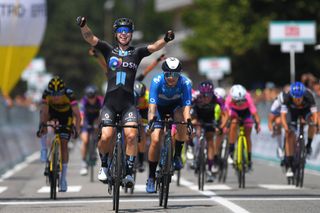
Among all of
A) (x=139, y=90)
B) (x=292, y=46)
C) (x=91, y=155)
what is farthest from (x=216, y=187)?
(x=292, y=46)

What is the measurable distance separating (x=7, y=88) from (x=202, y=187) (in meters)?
16.2

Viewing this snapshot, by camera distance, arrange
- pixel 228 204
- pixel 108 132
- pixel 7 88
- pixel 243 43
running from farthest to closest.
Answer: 1. pixel 243 43
2. pixel 7 88
3. pixel 228 204
4. pixel 108 132

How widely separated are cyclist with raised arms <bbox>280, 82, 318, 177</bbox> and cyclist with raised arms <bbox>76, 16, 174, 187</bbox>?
4.99 meters

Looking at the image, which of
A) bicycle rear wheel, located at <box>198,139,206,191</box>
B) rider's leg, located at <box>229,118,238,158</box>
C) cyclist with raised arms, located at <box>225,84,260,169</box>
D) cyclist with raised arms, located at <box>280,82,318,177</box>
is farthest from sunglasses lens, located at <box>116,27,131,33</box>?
rider's leg, located at <box>229,118,238,158</box>

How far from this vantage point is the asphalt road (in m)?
15.6

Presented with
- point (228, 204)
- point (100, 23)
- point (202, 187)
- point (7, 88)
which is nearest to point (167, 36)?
point (228, 204)

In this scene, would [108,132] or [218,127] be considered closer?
[108,132]

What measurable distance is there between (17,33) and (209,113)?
46.1 ft

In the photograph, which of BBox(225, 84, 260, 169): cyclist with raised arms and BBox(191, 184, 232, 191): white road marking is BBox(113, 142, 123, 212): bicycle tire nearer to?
BBox(191, 184, 232, 191): white road marking

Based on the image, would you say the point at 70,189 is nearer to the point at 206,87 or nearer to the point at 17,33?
the point at 206,87

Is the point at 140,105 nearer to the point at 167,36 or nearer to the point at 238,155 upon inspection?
the point at 238,155

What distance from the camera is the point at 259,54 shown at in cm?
5594

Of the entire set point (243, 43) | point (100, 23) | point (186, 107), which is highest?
point (100, 23)

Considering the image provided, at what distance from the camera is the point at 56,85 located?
17812 millimetres
